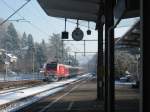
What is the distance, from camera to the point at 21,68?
130250 millimetres

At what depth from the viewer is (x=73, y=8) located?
25297 mm

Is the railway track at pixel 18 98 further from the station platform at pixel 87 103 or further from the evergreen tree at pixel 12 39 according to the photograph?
the evergreen tree at pixel 12 39

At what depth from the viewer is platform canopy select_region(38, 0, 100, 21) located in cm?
2286

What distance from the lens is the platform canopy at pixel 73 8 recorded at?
22.9 meters

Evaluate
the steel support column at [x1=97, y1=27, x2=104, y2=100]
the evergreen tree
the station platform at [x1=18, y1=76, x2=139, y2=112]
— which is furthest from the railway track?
the evergreen tree

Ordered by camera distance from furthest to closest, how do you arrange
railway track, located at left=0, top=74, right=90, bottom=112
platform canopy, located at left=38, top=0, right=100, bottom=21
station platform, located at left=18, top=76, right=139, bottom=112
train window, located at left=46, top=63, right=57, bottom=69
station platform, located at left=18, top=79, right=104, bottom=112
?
1. train window, located at left=46, top=63, right=57, bottom=69
2. railway track, located at left=0, top=74, right=90, bottom=112
3. platform canopy, located at left=38, top=0, right=100, bottom=21
4. station platform, located at left=18, top=79, right=104, bottom=112
5. station platform, located at left=18, top=76, right=139, bottom=112

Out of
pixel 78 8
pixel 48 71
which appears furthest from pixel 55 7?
pixel 48 71

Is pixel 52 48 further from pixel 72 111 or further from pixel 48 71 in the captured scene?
pixel 72 111

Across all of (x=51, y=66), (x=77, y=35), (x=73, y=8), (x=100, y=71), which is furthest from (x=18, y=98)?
(x=51, y=66)

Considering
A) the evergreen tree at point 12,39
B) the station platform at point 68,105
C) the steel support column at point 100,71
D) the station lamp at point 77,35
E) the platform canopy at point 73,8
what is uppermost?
the evergreen tree at point 12,39

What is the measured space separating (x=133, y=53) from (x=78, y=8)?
757 inches

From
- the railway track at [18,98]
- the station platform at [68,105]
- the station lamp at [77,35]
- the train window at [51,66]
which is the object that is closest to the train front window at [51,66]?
the train window at [51,66]

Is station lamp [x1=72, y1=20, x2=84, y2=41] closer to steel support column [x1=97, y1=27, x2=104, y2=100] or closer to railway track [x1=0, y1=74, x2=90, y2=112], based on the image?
steel support column [x1=97, y1=27, x2=104, y2=100]

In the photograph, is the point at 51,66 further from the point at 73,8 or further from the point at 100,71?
the point at 73,8
